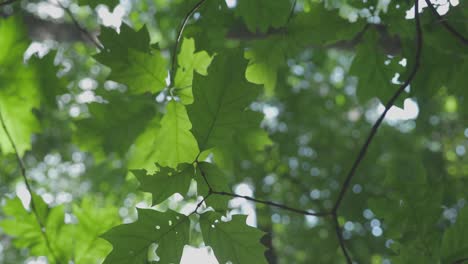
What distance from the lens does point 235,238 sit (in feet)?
3.99

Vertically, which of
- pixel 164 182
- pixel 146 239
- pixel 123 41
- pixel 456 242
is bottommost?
pixel 146 239

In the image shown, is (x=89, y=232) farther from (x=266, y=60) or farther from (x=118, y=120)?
(x=266, y=60)

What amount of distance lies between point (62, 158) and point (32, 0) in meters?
2.90

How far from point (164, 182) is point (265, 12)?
0.81 metres

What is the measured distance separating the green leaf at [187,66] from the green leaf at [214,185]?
402 mm

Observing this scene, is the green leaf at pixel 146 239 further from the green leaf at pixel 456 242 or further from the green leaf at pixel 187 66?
the green leaf at pixel 456 242

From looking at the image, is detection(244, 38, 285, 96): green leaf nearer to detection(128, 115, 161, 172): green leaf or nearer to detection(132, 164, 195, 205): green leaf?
detection(128, 115, 161, 172): green leaf

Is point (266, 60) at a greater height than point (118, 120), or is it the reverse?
point (266, 60)

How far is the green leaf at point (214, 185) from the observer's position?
4.02ft

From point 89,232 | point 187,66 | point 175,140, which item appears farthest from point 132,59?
point 89,232

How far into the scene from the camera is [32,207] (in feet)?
6.25

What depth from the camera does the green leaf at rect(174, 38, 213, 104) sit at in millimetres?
1562

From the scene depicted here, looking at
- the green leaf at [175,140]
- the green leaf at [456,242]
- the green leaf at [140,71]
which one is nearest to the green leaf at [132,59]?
the green leaf at [140,71]

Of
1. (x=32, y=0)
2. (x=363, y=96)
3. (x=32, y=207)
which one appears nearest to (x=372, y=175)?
(x=363, y=96)
